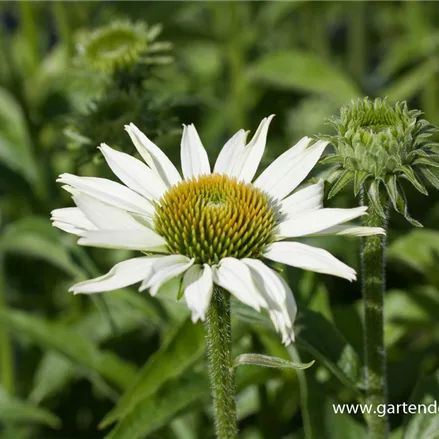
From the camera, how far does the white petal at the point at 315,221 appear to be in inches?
37.6

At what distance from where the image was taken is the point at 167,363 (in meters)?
1.28

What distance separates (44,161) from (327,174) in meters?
1.19

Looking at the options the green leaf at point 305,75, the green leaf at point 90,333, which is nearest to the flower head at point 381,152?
A: the green leaf at point 90,333

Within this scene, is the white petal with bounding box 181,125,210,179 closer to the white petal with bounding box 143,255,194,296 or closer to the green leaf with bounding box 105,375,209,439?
the white petal with bounding box 143,255,194,296

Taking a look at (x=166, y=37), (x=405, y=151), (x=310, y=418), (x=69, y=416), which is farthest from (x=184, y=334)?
(x=166, y=37)

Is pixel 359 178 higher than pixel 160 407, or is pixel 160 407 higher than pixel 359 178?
pixel 359 178

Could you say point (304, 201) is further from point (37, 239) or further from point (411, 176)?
point (37, 239)

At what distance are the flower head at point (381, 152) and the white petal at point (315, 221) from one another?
0.14 feet

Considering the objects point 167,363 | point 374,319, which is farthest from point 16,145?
point 374,319

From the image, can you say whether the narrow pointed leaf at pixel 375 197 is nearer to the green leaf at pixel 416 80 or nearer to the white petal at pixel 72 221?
the white petal at pixel 72 221

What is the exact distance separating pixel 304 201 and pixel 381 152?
5.0 inches

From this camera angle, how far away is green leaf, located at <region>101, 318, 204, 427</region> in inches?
49.6

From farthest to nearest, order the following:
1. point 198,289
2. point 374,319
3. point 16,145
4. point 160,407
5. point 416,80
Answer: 1. point 416,80
2. point 16,145
3. point 160,407
4. point 374,319
5. point 198,289

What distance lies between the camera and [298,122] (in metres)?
2.75
